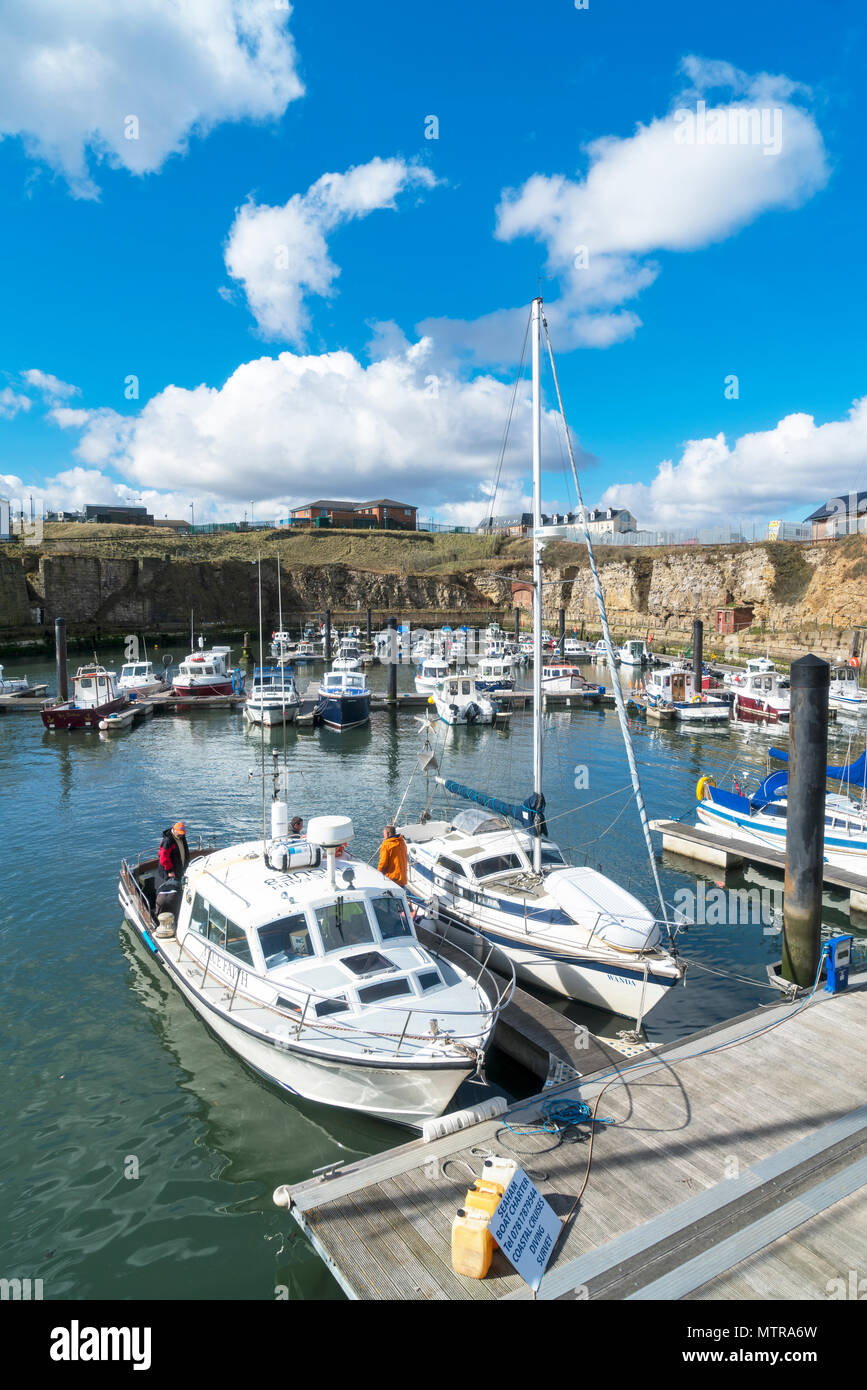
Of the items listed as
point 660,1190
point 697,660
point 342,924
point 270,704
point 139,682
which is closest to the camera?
point 660,1190

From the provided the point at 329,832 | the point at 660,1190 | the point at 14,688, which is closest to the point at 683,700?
the point at 329,832

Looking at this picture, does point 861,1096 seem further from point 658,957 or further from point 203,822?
point 203,822

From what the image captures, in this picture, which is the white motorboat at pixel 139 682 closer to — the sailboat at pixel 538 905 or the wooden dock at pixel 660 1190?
the sailboat at pixel 538 905

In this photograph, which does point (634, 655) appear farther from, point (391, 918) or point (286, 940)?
point (286, 940)

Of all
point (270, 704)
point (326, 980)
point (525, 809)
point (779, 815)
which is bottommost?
point (779, 815)

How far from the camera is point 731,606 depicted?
83750mm

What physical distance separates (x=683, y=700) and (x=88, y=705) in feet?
111

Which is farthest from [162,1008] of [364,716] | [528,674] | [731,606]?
[731,606]

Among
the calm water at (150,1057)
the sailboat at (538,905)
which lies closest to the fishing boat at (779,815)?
the calm water at (150,1057)

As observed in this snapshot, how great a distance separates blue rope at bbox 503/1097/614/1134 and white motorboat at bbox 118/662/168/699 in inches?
1707

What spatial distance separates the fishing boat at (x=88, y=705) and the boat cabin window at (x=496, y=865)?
101 feet

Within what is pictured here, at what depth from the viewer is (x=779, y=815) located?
70.8 ft
